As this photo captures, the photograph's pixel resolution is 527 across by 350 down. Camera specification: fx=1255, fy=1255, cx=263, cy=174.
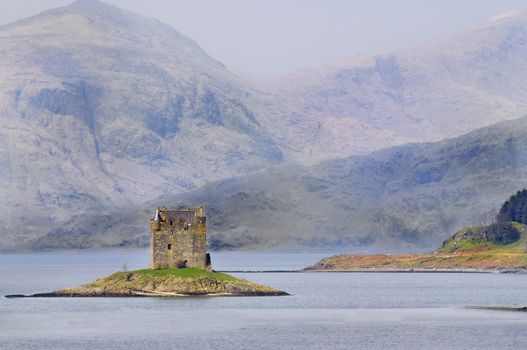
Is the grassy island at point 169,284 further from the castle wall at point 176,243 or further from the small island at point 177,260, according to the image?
the castle wall at point 176,243

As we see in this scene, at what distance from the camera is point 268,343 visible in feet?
466

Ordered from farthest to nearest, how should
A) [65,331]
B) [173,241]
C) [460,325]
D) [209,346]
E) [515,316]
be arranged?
[173,241]
[515,316]
[460,325]
[65,331]
[209,346]

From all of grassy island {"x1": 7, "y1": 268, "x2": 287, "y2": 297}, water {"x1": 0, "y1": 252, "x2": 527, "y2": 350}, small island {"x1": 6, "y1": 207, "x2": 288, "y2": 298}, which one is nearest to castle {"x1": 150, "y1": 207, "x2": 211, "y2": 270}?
small island {"x1": 6, "y1": 207, "x2": 288, "y2": 298}

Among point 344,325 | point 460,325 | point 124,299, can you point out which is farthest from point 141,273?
point 460,325

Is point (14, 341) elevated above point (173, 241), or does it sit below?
below

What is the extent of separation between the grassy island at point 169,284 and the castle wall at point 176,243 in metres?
1.53

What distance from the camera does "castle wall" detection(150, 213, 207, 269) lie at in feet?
619

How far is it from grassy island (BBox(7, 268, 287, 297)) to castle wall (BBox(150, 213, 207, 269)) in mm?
1526

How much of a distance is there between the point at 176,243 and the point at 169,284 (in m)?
6.23

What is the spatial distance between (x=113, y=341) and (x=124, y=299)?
48.0m

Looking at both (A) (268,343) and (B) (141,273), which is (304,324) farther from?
(B) (141,273)

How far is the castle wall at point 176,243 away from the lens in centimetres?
18862

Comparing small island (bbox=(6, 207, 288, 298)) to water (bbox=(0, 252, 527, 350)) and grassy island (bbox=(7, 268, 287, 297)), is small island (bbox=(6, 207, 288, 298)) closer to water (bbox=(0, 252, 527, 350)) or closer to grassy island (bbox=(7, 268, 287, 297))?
grassy island (bbox=(7, 268, 287, 297))

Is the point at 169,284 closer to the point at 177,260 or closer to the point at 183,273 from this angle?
the point at 183,273
